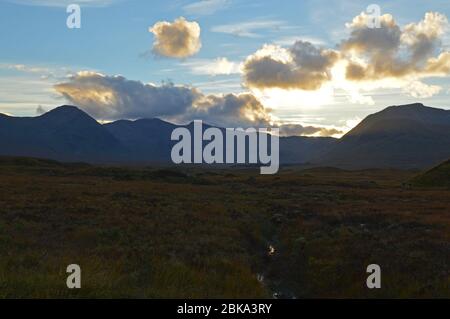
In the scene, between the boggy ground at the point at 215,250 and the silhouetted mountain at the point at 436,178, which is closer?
the boggy ground at the point at 215,250

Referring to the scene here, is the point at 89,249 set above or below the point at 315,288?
above

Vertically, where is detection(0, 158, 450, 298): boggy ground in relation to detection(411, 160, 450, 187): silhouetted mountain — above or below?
below

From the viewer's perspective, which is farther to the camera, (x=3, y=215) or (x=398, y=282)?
(x=3, y=215)

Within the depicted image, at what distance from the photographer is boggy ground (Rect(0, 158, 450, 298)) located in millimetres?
14609

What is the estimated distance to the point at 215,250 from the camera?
67.9ft

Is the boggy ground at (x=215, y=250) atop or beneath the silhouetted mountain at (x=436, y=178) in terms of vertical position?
beneath

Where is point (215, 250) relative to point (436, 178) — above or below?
below

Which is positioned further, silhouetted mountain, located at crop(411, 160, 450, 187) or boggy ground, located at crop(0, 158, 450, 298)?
silhouetted mountain, located at crop(411, 160, 450, 187)

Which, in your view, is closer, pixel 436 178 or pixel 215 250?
pixel 215 250

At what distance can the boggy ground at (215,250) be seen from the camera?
47.9 ft
